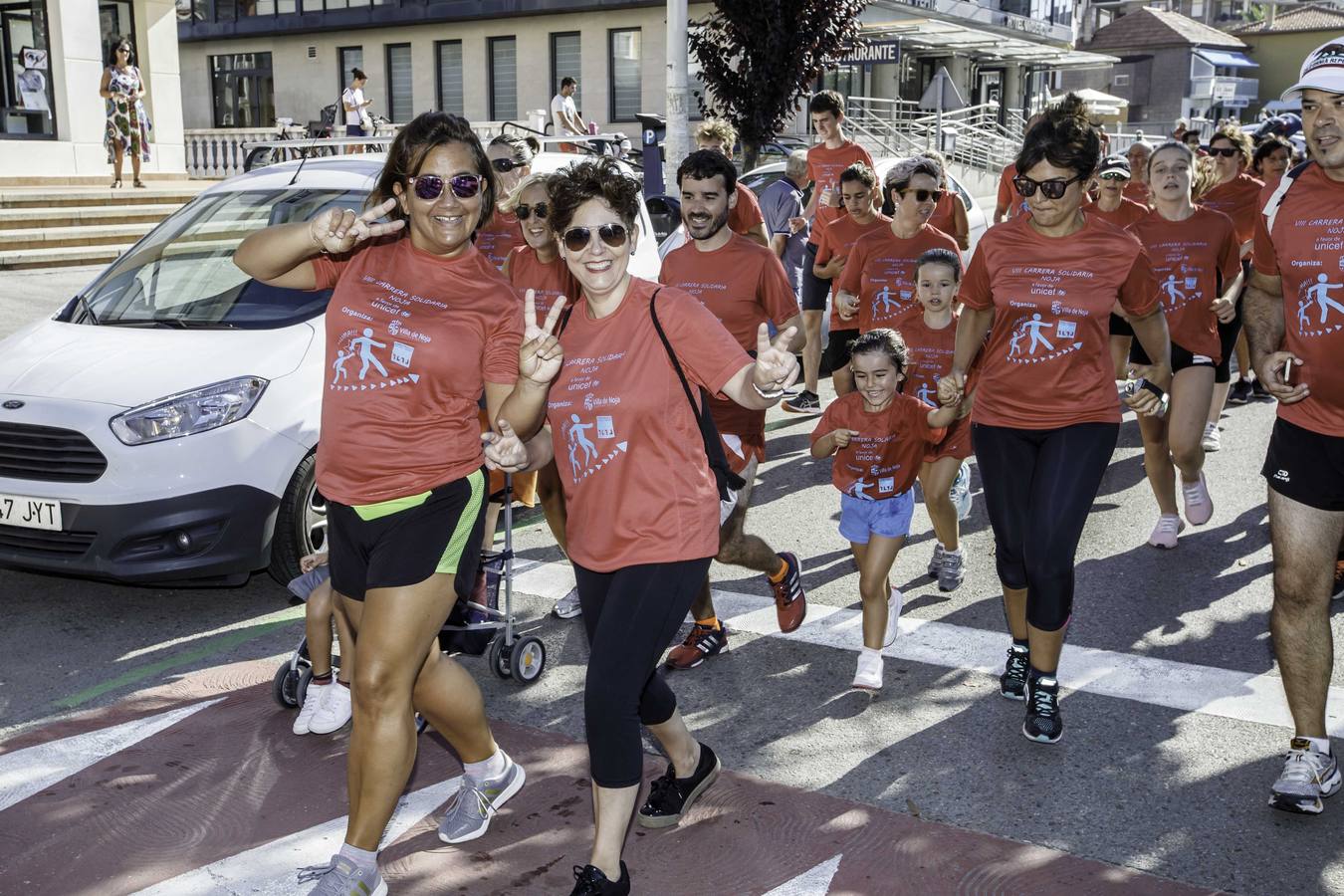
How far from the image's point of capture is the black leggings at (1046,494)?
4840 mm

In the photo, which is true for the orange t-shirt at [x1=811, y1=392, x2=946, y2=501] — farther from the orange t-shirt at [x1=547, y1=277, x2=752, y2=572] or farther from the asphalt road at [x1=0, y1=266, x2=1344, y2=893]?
the orange t-shirt at [x1=547, y1=277, x2=752, y2=572]

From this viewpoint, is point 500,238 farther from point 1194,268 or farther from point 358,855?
point 358,855

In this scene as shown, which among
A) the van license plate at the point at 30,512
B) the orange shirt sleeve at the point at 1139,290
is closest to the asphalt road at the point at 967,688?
the van license plate at the point at 30,512

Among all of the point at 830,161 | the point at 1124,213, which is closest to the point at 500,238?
the point at 1124,213

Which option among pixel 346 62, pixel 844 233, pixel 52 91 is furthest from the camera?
pixel 346 62

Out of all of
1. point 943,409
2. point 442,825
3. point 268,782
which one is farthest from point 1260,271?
point 268,782

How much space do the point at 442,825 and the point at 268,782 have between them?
0.77 metres

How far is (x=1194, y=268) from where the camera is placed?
24.7 feet

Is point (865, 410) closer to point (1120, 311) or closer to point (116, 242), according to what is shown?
point (1120, 311)

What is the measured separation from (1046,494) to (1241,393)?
7.81m

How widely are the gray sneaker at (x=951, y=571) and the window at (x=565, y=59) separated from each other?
29.7 meters

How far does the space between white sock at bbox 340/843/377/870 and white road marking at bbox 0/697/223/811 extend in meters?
1.48

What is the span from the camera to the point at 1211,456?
31.4 ft

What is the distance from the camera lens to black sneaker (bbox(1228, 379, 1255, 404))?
38.1 feet
